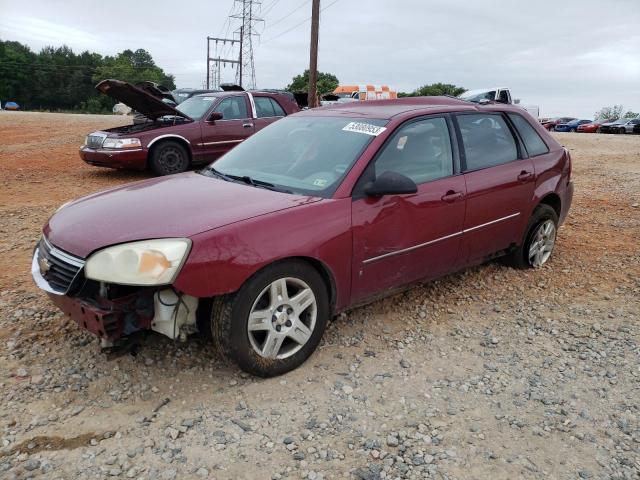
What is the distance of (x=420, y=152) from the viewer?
380 centimetres

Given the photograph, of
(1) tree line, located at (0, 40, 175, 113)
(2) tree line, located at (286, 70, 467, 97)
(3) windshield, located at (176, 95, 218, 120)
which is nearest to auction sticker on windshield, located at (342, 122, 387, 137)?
(3) windshield, located at (176, 95, 218, 120)

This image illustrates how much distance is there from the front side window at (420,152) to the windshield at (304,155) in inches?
6.2

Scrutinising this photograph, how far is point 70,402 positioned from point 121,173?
784 centimetres

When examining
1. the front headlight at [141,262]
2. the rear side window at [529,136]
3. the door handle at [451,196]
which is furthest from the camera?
the rear side window at [529,136]

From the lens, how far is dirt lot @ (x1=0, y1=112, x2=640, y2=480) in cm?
248

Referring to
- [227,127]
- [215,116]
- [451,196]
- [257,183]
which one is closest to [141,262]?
[257,183]

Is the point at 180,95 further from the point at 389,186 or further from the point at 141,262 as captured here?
the point at 141,262

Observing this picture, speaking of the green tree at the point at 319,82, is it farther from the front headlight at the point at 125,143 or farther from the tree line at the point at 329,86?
the front headlight at the point at 125,143

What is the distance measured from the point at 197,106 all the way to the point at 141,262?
7.69 metres

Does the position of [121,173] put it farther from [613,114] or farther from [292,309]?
[613,114]

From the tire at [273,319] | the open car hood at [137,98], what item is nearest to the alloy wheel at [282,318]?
the tire at [273,319]

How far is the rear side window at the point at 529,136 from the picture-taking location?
15.4 feet

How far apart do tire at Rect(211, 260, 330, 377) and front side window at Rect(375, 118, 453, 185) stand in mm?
939

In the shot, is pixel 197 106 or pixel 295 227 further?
pixel 197 106
